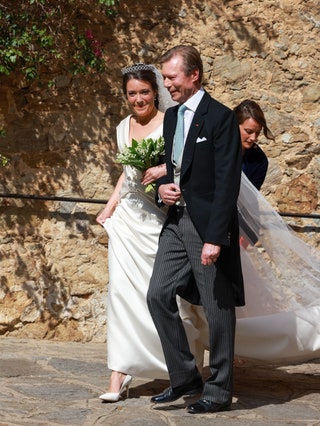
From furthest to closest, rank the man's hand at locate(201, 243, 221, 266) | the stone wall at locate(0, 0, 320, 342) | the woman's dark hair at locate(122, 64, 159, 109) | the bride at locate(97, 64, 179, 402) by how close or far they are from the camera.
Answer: the stone wall at locate(0, 0, 320, 342) < the woman's dark hair at locate(122, 64, 159, 109) < the bride at locate(97, 64, 179, 402) < the man's hand at locate(201, 243, 221, 266)

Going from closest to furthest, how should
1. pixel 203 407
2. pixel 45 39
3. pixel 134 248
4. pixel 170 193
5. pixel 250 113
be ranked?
pixel 203 407 < pixel 170 193 < pixel 134 248 < pixel 250 113 < pixel 45 39

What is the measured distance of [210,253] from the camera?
4.61 metres

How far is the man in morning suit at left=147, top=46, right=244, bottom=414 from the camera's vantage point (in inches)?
184

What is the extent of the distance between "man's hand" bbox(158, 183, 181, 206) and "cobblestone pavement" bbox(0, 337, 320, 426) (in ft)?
3.53

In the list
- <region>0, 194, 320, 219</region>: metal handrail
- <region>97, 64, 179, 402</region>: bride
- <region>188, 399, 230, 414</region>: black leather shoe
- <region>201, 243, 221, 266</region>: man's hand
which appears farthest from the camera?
<region>0, 194, 320, 219</region>: metal handrail

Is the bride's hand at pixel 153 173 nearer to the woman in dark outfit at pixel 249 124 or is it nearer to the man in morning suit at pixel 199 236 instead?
the man in morning suit at pixel 199 236

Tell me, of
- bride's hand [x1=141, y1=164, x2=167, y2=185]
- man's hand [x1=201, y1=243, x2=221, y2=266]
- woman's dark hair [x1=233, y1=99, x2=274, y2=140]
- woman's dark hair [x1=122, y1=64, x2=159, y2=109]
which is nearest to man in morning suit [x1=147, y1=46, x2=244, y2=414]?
man's hand [x1=201, y1=243, x2=221, y2=266]

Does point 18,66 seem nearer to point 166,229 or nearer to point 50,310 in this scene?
point 50,310

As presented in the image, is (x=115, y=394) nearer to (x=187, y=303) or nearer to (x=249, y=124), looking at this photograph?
(x=187, y=303)

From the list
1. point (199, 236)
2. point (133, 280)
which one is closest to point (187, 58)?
point (199, 236)

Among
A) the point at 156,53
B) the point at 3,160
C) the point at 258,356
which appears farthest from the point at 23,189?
the point at 258,356

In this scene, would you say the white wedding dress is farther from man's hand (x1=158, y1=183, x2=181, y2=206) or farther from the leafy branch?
the leafy branch

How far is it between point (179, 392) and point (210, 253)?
0.80 m

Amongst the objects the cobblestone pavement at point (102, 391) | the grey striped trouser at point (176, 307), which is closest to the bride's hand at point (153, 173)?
the grey striped trouser at point (176, 307)
